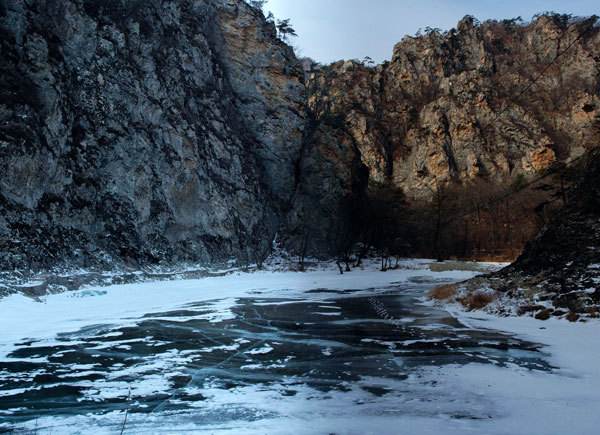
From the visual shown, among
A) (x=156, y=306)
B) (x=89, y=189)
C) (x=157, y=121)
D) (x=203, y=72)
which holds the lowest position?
(x=156, y=306)

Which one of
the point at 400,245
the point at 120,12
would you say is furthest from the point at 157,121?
the point at 400,245

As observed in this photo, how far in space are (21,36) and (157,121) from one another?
9.06 meters

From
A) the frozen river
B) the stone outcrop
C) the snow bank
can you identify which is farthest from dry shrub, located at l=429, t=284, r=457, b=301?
the stone outcrop

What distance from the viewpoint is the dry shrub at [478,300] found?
13.0 metres

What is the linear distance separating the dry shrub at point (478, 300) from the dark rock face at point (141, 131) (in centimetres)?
1546

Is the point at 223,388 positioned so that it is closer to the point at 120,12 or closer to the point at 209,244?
the point at 209,244

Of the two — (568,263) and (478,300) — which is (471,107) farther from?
(478,300)

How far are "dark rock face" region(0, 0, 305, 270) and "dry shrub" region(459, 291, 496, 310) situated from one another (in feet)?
50.7

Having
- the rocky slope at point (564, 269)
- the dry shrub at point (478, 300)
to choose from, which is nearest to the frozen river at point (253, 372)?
the dry shrub at point (478, 300)

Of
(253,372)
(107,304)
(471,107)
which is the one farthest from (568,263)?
(471,107)

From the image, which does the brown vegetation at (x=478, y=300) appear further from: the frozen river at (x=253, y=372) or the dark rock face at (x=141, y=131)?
the dark rock face at (x=141, y=131)

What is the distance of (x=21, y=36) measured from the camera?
23.0m

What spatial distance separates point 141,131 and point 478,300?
22.4m

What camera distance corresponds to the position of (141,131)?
29.2m
